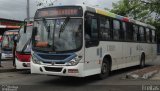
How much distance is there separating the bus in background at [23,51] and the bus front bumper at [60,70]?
4316 millimetres

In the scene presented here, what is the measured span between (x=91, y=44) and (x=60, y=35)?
1.31 metres

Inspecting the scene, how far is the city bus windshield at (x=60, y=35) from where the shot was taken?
1390 cm

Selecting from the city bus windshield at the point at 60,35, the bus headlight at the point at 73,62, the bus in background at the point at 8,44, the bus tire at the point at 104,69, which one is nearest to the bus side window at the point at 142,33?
the bus tire at the point at 104,69

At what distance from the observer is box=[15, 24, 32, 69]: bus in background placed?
18.8m

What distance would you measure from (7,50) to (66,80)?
14.7 meters

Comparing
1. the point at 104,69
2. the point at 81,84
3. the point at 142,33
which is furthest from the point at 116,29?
the point at 142,33

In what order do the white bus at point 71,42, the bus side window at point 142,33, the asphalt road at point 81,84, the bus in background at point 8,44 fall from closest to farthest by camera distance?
the asphalt road at point 81,84 → the white bus at point 71,42 → the bus side window at point 142,33 → the bus in background at point 8,44

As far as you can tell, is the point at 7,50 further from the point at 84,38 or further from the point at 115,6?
the point at 115,6

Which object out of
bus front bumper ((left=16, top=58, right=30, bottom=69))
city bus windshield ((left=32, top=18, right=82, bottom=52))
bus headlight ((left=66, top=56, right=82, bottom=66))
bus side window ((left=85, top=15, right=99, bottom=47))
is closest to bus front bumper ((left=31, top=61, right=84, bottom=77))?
bus headlight ((left=66, top=56, right=82, bottom=66))

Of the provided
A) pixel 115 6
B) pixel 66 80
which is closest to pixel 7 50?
pixel 66 80

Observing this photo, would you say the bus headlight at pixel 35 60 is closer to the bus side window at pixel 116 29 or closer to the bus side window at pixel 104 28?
the bus side window at pixel 104 28

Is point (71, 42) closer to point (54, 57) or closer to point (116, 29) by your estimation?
point (54, 57)

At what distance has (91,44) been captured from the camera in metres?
14.6

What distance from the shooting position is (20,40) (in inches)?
784
